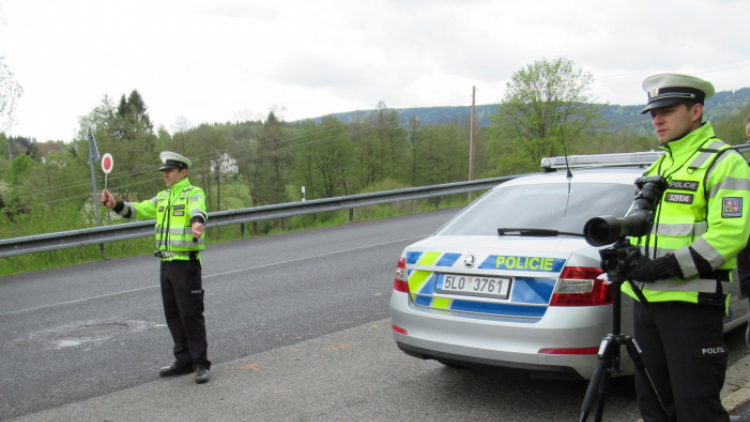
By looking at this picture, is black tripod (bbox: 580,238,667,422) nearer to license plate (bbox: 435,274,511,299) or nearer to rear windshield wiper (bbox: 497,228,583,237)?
license plate (bbox: 435,274,511,299)

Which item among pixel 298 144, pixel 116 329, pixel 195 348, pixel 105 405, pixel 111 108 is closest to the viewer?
pixel 105 405

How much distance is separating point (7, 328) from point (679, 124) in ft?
24.6

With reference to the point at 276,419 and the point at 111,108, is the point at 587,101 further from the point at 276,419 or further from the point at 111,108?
the point at 276,419

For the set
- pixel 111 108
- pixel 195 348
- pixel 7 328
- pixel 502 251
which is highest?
pixel 111 108

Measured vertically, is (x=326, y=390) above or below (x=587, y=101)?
below

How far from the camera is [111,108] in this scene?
206 ft

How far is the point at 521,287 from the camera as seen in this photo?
3736mm

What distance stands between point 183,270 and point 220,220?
10060 millimetres

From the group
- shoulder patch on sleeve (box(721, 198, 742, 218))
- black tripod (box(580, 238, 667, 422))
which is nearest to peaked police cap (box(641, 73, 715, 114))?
shoulder patch on sleeve (box(721, 198, 742, 218))

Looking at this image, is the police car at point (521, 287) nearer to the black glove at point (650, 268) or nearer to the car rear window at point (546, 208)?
the car rear window at point (546, 208)

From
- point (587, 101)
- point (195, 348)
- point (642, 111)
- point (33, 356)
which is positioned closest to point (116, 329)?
point (33, 356)

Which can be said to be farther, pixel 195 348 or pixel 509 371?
pixel 195 348

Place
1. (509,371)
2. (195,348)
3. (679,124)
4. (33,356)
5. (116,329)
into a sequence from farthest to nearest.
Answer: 1. (116,329)
2. (33,356)
3. (195,348)
4. (509,371)
5. (679,124)

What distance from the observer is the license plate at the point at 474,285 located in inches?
149
